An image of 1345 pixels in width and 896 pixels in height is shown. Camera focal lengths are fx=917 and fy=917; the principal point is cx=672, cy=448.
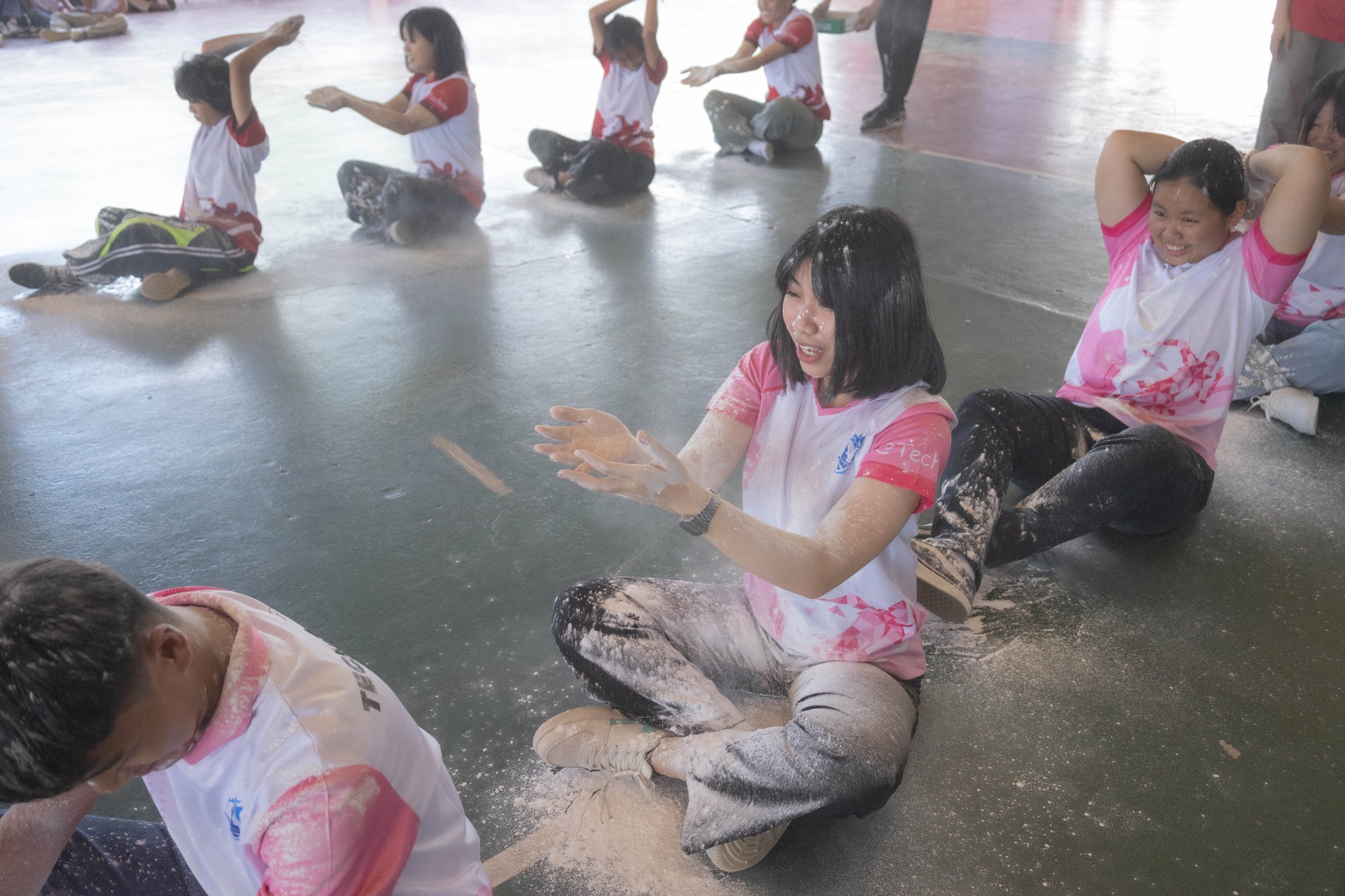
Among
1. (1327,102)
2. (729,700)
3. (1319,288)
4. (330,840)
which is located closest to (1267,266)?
(1327,102)

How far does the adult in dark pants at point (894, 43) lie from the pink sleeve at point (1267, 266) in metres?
4.45

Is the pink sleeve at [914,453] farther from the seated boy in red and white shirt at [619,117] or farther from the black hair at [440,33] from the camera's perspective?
the seated boy in red and white shirt at [619,117]

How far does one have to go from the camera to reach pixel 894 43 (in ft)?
20.6

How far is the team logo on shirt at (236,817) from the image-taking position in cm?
97

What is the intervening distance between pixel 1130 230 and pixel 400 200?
11.0 feet

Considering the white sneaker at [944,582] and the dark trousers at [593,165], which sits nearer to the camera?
the white sneaker at [944,582]

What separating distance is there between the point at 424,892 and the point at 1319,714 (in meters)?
1.78

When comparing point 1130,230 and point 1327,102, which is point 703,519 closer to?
point 1130,230

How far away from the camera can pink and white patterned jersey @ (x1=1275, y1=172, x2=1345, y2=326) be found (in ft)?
9.61

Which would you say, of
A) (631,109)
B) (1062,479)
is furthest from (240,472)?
(631,109)

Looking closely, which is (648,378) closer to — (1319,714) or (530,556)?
(530,556)

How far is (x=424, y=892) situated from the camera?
106cm

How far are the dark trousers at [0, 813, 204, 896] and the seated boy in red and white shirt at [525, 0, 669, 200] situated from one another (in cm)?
436

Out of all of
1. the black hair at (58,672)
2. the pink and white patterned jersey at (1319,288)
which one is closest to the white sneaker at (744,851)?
the black hair at (58,672)
